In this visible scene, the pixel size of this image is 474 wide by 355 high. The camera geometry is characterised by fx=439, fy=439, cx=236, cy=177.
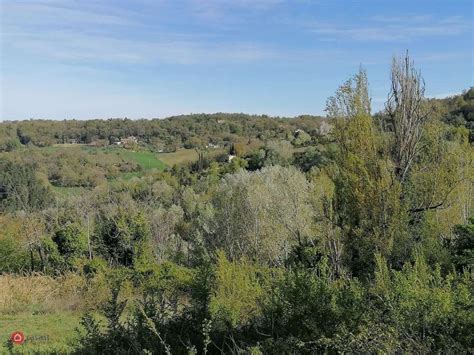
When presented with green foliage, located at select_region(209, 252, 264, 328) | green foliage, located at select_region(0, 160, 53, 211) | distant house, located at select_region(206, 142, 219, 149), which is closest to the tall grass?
green foliage, located at select_region(209, 252, 264, 328)

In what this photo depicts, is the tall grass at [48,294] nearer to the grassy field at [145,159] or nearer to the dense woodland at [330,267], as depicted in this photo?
the dense woodland at [330,267]

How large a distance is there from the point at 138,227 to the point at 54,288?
8507 mm

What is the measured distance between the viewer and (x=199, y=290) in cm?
537

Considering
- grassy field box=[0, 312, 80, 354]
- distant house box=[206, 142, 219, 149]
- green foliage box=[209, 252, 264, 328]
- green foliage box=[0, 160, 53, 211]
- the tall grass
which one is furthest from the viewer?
distant house box=[206, 142, 219, 149]

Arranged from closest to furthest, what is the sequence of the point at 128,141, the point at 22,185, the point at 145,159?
1. the point at 22,185
2. the point at 145,159
3. the point at 128,141

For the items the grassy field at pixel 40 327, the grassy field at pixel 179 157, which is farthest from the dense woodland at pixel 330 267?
the grassy field at pixel 179 157

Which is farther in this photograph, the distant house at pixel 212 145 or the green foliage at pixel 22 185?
the distant house at pixel 212 145

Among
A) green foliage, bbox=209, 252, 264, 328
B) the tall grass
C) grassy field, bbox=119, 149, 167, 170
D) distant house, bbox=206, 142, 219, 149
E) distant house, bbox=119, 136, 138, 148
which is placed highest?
distant house, bbox=119, 136, 138, 148

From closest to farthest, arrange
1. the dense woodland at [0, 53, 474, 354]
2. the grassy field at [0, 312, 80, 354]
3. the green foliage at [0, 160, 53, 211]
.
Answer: the dense woodland at [0, 53, 474, 354]
the grassy field at [0, 312, 80, 354]
the green foliage at [0, 160, 53, 211]

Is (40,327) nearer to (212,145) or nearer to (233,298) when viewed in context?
(233,298)

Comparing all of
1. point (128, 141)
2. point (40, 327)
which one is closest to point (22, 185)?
point (128, 141)

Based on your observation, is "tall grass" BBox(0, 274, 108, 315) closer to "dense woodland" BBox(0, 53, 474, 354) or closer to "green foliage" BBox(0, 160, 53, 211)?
"dense woodland" BBox(0, 53, 474, 354)

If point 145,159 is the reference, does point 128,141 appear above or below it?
above

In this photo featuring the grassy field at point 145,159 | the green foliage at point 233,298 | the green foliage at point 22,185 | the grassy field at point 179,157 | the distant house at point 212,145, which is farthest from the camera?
the distant house at point 212,145
